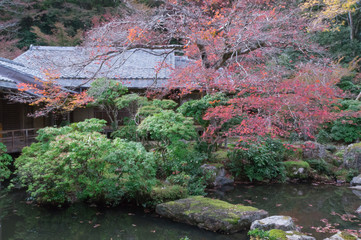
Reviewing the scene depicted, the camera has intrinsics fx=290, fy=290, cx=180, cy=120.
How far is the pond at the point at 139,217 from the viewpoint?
602 cm

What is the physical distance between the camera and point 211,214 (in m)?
6.23

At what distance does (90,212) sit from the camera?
7.22 m

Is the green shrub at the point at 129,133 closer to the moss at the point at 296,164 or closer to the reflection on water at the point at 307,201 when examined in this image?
the reflection on water at the point at 307,201

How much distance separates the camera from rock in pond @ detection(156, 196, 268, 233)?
6.02m

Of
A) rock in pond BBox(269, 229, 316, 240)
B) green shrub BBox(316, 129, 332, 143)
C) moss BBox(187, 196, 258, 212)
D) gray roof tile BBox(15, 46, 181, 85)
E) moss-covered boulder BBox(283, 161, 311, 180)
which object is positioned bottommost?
moss-covered boulder BBox(283, 161, 311, 180)

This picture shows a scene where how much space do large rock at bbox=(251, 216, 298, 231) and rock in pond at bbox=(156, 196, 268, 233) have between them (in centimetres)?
36

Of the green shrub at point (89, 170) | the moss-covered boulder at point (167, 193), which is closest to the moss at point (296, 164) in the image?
the moss-covered boulder at point (167, 193)

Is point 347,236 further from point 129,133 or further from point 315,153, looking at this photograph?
point 129,133

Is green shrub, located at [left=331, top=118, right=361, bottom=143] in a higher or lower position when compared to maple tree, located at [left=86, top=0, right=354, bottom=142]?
lower

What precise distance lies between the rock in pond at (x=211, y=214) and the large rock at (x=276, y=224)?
14.1 inches

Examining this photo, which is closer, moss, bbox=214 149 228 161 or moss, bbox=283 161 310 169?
moss, bbox=214 149 228 161

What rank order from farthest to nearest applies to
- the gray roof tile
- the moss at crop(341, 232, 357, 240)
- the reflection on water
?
the gray roof tile, the reflection on water, the moss at crop(341, 232, 357, 240)

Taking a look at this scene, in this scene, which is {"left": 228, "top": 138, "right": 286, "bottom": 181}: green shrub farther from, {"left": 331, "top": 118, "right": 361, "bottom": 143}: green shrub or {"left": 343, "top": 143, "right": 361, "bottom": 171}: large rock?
{"left": 331, "top": 118, "right": 361, "bottom": 143}: green shrub

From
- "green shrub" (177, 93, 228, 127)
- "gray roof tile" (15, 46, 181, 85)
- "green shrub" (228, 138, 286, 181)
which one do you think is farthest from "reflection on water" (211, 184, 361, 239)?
"gray roof tile" (15, 46, 181, 85)
